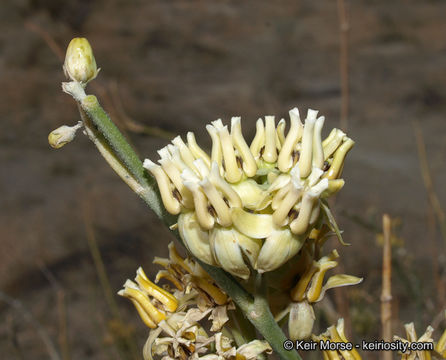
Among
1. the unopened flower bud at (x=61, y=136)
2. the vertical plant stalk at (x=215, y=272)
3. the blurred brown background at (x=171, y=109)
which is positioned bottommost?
the blurred brown background at (x=171, y=109)

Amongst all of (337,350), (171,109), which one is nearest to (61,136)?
(337,350)

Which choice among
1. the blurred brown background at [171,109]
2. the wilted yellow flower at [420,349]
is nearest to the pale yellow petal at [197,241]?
the wilted yellow flower at [420,349]

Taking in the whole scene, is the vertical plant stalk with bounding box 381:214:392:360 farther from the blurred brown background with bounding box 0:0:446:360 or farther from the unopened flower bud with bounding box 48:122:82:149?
the blurred brown background with bounding box 0:0:446:360

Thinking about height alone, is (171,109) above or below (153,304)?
below

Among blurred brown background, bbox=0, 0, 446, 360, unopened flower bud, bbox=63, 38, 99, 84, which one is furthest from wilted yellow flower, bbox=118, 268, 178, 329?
blurred brown background, bbox=0, 0, 446, 360

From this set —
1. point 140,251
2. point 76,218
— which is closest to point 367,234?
point 140,251

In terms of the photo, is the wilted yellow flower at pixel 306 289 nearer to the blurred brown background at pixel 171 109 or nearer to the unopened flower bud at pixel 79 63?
the unopened flower bud at pixel 79 63

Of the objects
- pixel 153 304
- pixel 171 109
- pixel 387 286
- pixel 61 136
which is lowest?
pixel 171 109

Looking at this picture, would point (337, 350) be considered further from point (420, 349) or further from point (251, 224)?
point (251, 224)
